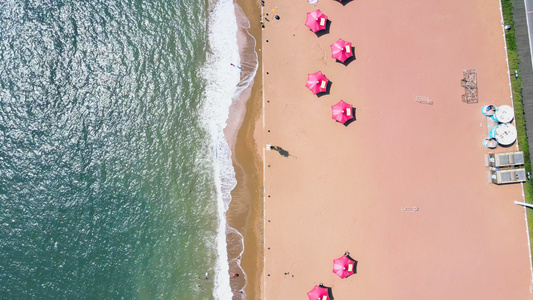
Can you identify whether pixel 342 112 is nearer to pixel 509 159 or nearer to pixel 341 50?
pixel 341 50

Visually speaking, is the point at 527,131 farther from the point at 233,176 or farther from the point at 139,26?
the point at 139,26

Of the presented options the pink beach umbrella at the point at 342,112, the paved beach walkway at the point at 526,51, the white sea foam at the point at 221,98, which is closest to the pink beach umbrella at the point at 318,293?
the white sea foam at the point at 221,98

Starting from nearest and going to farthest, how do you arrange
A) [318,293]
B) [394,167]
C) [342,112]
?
[318,293] < [342,112] < [394,167]

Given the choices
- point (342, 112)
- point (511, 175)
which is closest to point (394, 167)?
point (342, 112)

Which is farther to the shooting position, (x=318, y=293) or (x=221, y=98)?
(x=221, y=98)

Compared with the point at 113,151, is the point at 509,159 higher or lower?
lower

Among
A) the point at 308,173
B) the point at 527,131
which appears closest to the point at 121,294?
the point at 308,173

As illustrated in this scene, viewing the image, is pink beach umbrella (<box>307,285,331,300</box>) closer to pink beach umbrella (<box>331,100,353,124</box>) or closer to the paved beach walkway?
pink beach umbrella (<box>331,100,353,124</box>)
